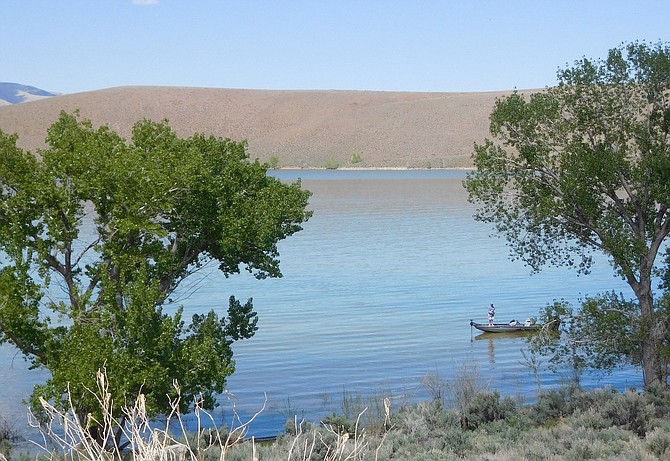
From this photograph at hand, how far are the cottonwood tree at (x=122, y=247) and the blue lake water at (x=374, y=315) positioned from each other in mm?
1997

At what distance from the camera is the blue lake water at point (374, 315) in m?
27.8

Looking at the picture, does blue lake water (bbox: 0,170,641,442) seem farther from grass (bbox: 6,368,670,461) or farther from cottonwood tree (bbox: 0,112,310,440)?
grass (bbox: 6,368,670,461)

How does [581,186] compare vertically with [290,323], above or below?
above

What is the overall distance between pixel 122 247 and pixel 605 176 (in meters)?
11.9

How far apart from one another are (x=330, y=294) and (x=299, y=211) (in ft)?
81.9

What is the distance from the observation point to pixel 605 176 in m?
22.7

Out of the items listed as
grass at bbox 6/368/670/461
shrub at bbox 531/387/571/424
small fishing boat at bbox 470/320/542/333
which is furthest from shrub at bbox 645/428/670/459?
small fishing boat at bbox 470/320/542/333

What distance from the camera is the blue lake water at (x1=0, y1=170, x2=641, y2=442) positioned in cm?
2784

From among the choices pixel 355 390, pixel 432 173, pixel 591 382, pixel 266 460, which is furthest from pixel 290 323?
pixel 432 173

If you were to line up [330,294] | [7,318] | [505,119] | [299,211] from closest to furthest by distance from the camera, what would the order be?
[7,318]
[299,211]
[505,119]
[330,294]

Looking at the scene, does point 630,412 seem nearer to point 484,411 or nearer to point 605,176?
point 484,411

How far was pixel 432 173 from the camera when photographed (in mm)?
165125

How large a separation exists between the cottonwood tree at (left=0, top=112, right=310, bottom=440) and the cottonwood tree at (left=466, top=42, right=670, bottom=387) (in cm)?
706

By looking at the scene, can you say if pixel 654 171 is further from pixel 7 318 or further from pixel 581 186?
pixel 7 318
